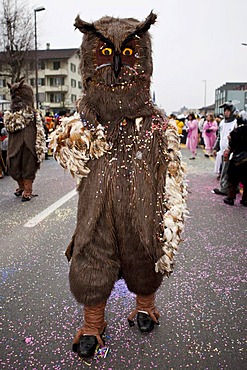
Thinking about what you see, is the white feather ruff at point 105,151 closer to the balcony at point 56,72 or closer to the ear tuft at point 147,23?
the ear tuft at point 147,23

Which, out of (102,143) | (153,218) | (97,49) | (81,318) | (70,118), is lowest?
(81,318)

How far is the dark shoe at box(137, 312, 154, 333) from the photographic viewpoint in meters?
2.44

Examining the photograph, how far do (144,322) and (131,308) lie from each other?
332mm

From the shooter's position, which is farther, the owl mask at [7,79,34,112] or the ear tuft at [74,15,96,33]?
the owl mask at [7,79,34,112]

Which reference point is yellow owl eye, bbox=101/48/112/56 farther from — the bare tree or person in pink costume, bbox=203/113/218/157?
the bare tree

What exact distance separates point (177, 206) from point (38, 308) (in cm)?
140

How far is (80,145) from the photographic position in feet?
7.10

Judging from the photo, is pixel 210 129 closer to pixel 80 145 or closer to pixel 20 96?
pixel 20 96

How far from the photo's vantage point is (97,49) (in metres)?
2.17

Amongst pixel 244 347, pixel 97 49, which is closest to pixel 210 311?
pixel 244 347

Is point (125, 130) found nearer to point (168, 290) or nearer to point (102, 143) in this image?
point (102, 143)

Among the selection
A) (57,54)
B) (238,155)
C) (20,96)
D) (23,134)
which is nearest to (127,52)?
(238,155)

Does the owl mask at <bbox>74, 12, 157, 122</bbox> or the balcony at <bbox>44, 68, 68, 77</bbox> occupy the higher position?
the balcony at <bbox>44, 68, 68, 77</bbox>

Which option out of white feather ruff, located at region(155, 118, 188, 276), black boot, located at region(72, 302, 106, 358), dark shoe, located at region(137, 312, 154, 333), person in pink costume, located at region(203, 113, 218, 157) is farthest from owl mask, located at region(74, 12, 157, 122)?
person in pink costume, located at region(203, 113, 218, 157)
